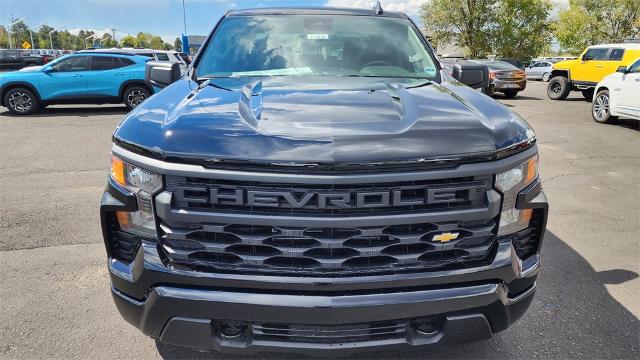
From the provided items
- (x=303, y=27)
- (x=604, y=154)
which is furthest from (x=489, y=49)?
(x=303, y=27)

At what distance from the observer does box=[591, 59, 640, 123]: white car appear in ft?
33.2

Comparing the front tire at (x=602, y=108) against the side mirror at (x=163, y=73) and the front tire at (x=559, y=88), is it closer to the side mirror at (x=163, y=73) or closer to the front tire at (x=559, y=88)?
the front tire at (x=559, y=88)

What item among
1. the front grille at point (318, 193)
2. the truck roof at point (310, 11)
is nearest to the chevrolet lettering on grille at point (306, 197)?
the front grille at point (318, 193)

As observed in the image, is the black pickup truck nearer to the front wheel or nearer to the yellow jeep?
the front wheel

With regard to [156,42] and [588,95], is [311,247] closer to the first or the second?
[588,95]

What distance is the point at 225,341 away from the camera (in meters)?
1.92

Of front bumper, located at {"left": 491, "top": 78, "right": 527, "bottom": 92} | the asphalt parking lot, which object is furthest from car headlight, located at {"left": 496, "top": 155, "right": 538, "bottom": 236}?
front bumper, located at {"left": 491, "top": 78, "right": 527, "bottom": 92}

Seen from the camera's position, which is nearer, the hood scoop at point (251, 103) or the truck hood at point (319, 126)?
the truck hood at point (319, 126)

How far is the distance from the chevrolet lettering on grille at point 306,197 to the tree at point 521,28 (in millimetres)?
53402

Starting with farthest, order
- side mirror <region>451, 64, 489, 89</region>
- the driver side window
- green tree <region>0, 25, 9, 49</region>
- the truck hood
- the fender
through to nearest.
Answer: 1. green tree <region>0, 25, 9, 49</region>
2. the driver side window
3. the fender
4. side mirror <region>451, 64, 489, 89</region>
5. the truck hood

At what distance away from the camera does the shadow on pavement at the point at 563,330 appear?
2543 mm

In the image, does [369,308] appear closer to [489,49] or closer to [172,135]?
[172,135]

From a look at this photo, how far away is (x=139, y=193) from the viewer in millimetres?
1858

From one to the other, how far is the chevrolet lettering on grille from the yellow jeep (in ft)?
53.1
